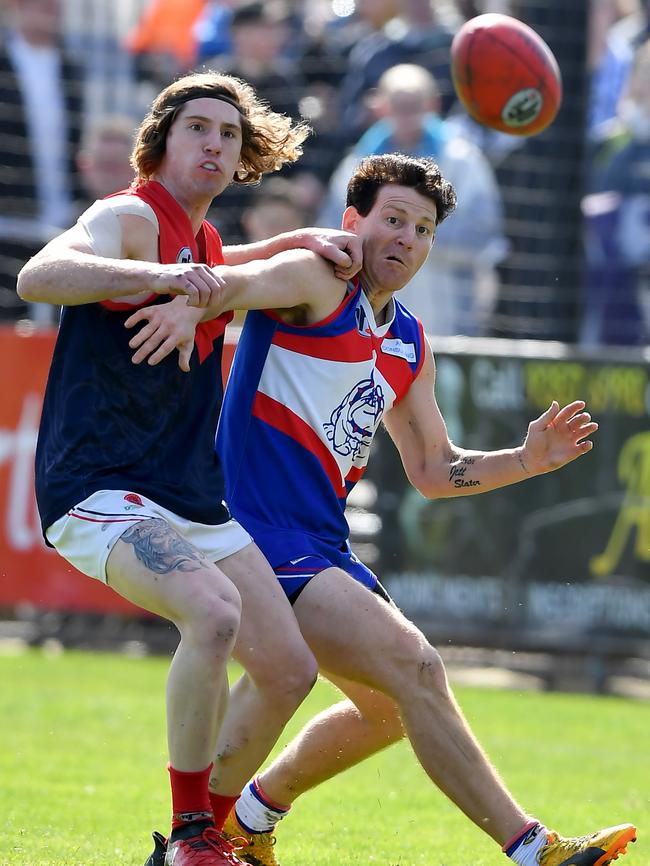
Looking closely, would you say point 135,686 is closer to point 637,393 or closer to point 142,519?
point 637,393

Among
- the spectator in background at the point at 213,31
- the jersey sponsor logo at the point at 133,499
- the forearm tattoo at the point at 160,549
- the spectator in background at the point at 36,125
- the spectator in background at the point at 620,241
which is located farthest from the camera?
the spectator in background at the point at 213,31

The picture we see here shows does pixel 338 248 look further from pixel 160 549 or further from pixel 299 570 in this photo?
pixel 160 549

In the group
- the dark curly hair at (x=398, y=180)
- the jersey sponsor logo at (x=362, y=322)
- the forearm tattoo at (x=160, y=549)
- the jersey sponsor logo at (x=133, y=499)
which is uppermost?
the dark curly hair at (x=398, y=180)

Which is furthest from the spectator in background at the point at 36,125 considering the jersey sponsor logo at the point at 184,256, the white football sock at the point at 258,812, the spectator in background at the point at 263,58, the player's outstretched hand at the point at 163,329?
the player's outstretched hand at the point at 163,329

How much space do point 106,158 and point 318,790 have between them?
613 centimetres

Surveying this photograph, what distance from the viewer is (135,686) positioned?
956cm

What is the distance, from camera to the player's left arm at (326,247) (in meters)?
4.97

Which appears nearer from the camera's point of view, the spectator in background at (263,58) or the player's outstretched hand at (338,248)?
the player's outstretched hand at (338,248)

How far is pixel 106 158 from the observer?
11.6 meters

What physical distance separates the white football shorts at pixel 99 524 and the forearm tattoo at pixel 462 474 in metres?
1.22

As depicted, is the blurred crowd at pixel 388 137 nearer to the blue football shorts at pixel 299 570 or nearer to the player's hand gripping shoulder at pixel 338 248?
the player's hand gripping shoulder at pixel 338 248

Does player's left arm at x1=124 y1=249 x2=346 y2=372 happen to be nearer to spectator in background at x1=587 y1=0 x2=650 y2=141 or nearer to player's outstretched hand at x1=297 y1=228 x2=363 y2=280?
player's outstretched hand at x1=297 y1=228 x2=363 y2=280

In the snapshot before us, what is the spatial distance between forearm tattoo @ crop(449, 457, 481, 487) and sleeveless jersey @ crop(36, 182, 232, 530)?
3.64 feet

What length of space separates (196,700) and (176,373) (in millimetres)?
1020
